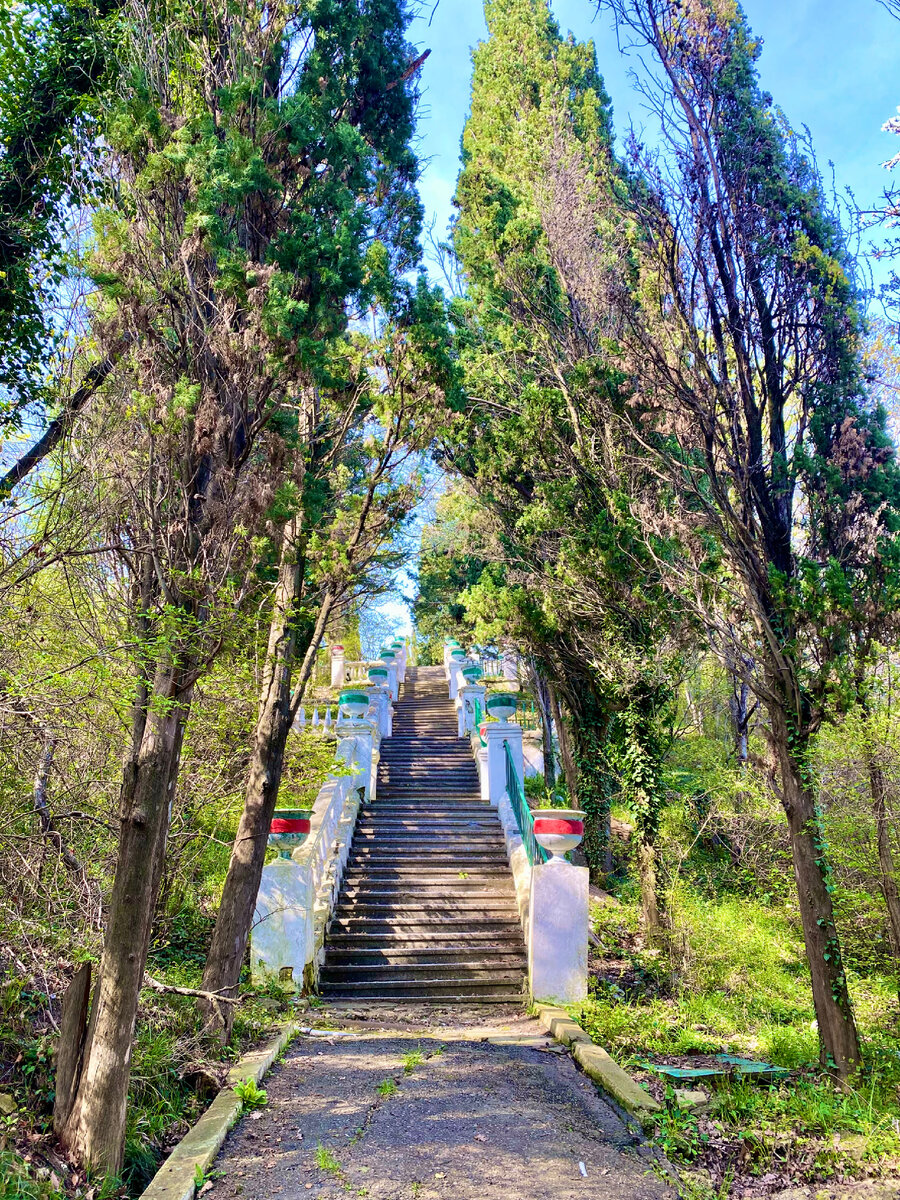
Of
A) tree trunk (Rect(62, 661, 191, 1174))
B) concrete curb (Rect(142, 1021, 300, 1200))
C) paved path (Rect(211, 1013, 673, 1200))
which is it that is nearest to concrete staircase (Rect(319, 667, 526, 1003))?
paved path (Rect(211, 1013, 673, 1200))

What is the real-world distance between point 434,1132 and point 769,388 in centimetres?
585

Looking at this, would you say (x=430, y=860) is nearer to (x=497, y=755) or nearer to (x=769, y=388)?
(x=497, y=755)

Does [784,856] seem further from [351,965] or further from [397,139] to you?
[397,139]

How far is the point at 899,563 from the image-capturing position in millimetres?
5812

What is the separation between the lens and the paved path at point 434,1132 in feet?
12.8

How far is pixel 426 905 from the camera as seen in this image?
9656 mm

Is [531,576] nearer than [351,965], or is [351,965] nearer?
[351,965]

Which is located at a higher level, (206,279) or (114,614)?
(206,279)

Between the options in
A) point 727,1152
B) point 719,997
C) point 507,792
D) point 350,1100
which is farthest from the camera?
point 507,792

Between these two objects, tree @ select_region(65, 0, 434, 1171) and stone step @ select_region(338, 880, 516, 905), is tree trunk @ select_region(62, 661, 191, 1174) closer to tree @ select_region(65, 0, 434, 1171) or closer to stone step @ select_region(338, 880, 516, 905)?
tree @ select_region(65, 0, 434, 1171)

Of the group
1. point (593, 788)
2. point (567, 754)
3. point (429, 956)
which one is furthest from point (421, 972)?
point (567, 754)

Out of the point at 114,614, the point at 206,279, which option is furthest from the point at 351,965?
the point at 206,279

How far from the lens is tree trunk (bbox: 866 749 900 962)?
6301 millimetres

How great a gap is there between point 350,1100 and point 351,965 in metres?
3.70
